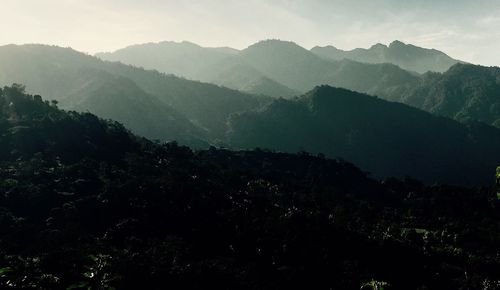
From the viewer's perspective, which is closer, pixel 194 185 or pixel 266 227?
pixel 266 227

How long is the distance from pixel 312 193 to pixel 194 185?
31.7 metres

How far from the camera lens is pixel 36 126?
104m

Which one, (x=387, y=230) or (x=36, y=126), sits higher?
(x=36, y=126)

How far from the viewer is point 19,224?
214ft

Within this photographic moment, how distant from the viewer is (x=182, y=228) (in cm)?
7206

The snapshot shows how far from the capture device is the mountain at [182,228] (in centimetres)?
5266

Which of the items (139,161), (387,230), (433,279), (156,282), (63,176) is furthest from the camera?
(139,161)

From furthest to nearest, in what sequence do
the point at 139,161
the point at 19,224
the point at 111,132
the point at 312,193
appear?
the point at 111,132
the point at 312,193
the point at 139,161
the point at 19,224

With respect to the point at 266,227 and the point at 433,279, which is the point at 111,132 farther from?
the point at 433,279

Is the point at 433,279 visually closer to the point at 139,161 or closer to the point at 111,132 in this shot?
the point at 139,161

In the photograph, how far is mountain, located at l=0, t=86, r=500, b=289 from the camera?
52656 millimetres

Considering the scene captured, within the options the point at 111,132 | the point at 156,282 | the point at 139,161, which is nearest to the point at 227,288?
the point at 156,282

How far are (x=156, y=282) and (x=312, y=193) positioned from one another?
6098cm

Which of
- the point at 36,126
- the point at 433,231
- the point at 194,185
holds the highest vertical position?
the point at 36,126
